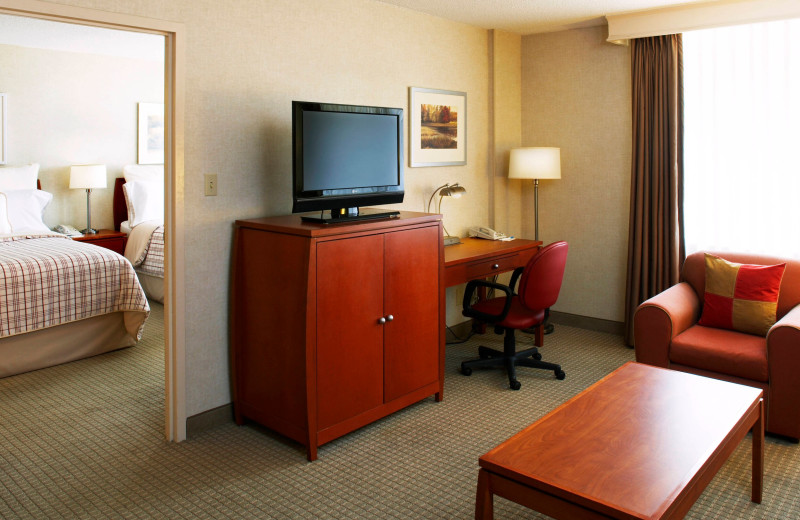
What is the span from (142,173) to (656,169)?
16.0 ft

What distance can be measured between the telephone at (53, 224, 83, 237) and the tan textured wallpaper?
406 cm

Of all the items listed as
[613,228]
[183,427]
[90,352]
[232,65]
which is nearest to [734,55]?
[613,228]

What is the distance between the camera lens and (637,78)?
15.0 ft

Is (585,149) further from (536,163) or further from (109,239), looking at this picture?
(109,239)

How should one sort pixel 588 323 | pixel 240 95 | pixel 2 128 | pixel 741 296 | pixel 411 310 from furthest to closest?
pixel 2 128, pixel 588 323, pixel 741 296, pixel 411 310, pixel 240 95

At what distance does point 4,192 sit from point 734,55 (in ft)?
19.1

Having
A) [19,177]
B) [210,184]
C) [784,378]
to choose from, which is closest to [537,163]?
[784,378]

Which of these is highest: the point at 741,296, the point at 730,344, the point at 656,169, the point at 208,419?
the point at 656,169

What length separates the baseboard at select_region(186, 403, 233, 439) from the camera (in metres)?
3.21

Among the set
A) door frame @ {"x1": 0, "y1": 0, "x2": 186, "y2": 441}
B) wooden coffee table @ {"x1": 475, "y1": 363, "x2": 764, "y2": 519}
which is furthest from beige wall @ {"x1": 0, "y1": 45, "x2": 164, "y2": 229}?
wooden coffee table @ {"x1": 475, "y1": 363, "x2": 764, "y2": 519}

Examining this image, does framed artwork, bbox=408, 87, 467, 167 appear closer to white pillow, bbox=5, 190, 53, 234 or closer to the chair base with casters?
the chair base with casters

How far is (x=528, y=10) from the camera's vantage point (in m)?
4.25

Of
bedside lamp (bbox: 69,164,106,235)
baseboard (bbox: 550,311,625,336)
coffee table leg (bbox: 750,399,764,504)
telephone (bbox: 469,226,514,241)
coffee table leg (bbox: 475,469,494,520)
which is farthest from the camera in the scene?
bedside lamp (bbox: 69,164,106,235)

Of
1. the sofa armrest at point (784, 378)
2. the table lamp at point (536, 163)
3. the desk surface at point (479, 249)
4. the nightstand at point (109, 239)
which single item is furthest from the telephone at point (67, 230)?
the sofa armrest at point (784, 378)
